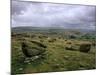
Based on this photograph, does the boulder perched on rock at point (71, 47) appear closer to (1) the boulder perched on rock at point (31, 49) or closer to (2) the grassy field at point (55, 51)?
(2) the grassy field at point (55, 51)

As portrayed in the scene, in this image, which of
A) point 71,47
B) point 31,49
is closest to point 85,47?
point 71,47

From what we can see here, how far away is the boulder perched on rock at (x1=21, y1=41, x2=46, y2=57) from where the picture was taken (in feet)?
8.36

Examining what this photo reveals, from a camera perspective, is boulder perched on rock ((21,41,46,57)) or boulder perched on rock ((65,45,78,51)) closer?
boulder perched on rock ((21,41,46,57))

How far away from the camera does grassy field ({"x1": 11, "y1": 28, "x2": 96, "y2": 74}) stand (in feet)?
8.27

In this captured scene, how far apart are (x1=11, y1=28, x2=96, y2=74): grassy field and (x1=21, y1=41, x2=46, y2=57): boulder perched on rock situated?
41mm

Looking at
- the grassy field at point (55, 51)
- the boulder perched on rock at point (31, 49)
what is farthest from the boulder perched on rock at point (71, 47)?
the boulder perched on rock at point (31, 49)

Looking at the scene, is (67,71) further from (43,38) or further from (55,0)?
(55,0)

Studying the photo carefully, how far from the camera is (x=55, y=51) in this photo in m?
2.68

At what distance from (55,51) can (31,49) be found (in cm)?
34

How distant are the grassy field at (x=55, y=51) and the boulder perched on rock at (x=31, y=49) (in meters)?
0.04

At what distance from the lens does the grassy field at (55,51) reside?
8.27ft

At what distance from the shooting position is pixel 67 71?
9.02 ft

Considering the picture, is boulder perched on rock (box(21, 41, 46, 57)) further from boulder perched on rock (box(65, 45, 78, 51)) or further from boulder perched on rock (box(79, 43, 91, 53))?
boulder perched on rock (box(79, 43, 91, 53))

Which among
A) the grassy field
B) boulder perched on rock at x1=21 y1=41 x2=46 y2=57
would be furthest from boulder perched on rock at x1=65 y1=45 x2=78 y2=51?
boulder perched on rock at x1=21 y1=41 x2=46 y2=57
